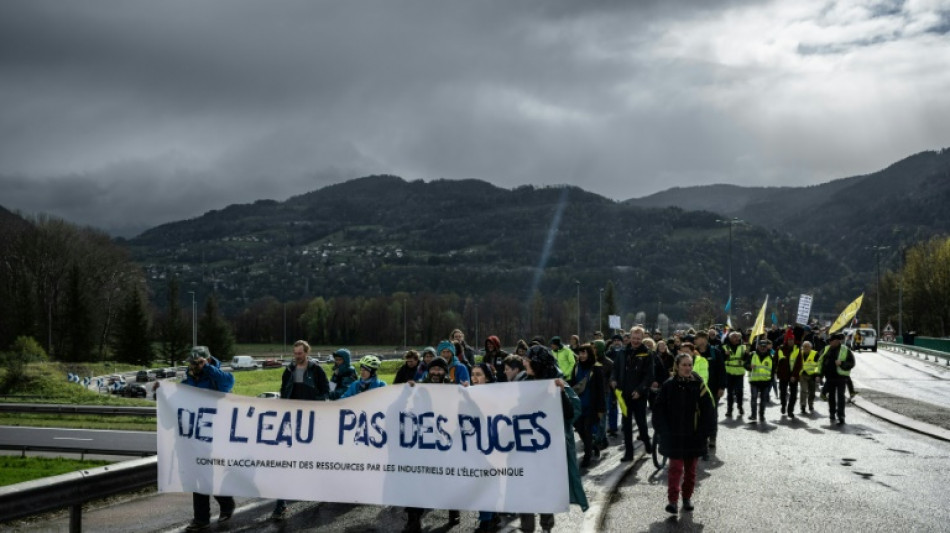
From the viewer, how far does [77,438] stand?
89.6 feet

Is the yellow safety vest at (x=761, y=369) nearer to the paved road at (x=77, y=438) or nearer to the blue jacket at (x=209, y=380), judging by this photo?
the blue jacket at (x=209, y=380)

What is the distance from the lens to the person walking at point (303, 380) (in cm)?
1004

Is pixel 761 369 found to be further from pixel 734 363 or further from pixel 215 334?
pixel 215 334

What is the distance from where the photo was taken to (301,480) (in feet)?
29.8

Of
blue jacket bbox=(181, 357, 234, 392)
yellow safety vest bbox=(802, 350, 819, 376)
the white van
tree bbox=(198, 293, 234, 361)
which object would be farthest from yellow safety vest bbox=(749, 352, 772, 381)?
tree bbox=(198, 293, 234, 361)

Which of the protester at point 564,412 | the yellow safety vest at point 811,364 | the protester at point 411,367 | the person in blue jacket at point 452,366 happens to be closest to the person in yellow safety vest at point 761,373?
the yellow safety vest at point 811,364

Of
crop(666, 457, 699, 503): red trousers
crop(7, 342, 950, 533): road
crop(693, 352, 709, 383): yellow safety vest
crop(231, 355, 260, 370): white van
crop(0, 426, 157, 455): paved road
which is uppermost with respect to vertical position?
crop(693, 352, 709, 383): yellow safety vest

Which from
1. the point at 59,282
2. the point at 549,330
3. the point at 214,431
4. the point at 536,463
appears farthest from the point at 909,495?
the point at 549,330

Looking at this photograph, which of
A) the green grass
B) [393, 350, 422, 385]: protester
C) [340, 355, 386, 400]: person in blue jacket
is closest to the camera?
[340, 355, 386, 400]: person in blue jacket

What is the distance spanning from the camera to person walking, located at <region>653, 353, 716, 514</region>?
31.9 feet

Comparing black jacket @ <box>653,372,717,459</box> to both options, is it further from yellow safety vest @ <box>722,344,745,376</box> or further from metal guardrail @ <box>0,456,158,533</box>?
yellow safety vest @ <box>722,344,745,376</box>

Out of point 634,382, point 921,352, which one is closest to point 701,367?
point 634,382

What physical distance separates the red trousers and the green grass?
1360cm

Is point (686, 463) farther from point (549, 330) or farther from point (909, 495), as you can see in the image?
point (549, 330)
